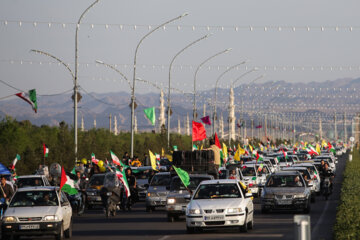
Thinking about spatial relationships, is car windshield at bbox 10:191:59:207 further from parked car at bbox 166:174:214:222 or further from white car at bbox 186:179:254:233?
parked car at bbox 166:174:214:222

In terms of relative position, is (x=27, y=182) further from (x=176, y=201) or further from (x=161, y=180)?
(x=176, y=201)

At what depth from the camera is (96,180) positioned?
122 ft

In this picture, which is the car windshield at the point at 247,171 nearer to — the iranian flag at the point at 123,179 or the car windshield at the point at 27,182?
the iranian flag at the point at 123,179

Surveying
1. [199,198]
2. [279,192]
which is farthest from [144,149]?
[199,198]

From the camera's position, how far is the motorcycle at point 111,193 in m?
31.2

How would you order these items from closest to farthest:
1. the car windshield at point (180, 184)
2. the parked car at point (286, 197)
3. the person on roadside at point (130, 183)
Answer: the car windshield at point (180, 184), the parked car at point (286, 197), the person on roadside at point (130, 183)

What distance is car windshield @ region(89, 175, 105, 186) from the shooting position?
121 ft

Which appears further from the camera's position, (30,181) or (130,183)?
(130,183)

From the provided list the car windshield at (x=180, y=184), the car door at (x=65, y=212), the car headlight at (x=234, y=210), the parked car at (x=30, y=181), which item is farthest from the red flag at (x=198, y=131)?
the car door at (x=65, y=212)

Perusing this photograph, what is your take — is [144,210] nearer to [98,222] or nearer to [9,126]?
[98,222]

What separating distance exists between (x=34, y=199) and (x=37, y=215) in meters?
1.05

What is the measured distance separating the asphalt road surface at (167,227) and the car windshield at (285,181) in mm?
1000

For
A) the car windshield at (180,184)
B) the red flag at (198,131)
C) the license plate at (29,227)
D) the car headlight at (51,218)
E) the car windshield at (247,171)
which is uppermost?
A: the red flag at (198,131)

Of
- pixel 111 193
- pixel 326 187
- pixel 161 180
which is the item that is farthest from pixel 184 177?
pixel 326 187
